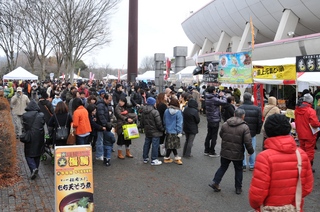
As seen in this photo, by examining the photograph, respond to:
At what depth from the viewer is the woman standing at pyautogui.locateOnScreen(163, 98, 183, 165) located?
8547mm

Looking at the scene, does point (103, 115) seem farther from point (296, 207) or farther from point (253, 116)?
point (296, 207)

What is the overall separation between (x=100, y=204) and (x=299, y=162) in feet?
12.2

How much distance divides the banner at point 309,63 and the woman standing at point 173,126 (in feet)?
14.7

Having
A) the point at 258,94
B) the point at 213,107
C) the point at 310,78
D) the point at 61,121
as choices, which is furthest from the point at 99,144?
the point at 310,78

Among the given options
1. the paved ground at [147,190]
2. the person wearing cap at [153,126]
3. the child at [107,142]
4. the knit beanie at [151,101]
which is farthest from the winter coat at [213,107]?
the child at [107,142]

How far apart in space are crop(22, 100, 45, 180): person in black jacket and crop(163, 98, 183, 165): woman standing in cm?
308

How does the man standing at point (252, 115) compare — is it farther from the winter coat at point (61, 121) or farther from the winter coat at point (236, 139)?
the winter coat at point (61, 121)

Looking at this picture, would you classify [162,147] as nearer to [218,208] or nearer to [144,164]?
[144,164]

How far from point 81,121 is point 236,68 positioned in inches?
240

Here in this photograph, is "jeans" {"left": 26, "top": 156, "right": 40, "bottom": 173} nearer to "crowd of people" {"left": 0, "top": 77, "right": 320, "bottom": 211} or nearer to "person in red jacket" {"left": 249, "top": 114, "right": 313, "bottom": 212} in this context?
"crowd of people" {"left": 0, "top": 77, "right": 320, "bottom": 211}

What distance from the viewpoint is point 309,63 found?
1025cm

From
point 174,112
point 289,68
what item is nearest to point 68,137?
point 174,112

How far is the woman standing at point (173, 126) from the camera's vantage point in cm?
855

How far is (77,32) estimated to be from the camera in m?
27.5
